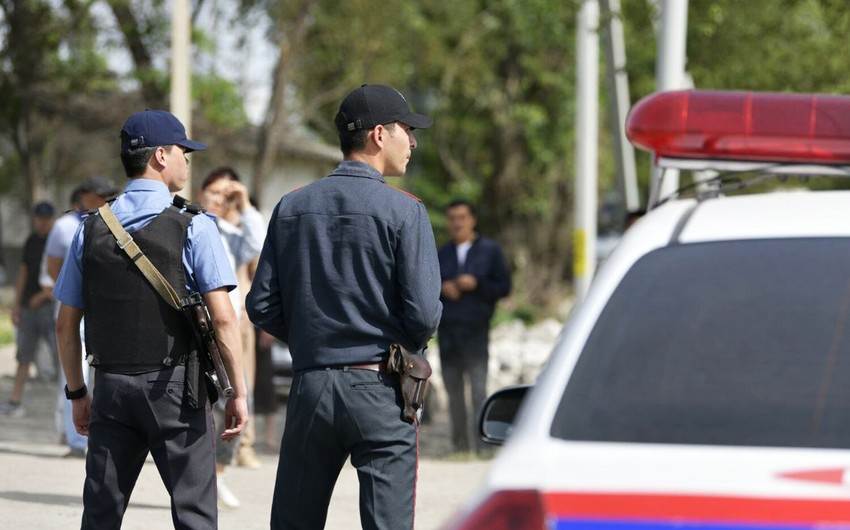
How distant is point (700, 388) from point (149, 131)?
263 cm

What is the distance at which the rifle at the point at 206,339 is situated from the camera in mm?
4723

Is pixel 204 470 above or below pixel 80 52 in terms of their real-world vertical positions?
above

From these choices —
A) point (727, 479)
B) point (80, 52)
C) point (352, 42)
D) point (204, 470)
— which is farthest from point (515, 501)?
point (352, 42)

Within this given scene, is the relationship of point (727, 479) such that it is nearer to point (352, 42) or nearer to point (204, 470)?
point (204, 470)

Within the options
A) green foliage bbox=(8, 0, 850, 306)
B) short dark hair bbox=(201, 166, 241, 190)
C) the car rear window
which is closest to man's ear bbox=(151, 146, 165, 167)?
the car rear window

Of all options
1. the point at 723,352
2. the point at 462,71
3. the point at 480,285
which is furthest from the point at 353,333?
the point at 462,71

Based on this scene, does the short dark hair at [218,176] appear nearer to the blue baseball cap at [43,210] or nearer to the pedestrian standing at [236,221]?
the pedestrian standing at [236,221]

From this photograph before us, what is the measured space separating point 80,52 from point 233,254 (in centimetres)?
1857

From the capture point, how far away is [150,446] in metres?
4.75

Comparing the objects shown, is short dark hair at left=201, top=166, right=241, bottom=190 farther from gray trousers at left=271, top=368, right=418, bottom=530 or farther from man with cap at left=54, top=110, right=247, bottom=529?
gray trousers at left=271, top=368, right=418, bottom=530

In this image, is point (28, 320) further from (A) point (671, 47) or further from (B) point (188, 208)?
(B) point (188, 208)

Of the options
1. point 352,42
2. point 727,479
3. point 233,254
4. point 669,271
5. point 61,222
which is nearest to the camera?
point 727,479

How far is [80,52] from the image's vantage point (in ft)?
85.5

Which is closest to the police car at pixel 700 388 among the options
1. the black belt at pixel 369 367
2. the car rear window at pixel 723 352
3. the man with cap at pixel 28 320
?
the car rear window at pixel 723 352
